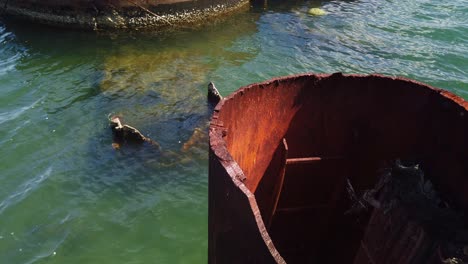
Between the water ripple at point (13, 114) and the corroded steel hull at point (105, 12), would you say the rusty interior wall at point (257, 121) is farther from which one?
the corroded steel hull at point (105, 12)

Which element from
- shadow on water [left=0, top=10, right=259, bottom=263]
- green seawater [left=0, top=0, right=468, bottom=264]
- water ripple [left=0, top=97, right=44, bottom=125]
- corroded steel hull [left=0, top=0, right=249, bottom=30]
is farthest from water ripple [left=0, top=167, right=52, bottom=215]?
corroded steel hull [left=0, top=0, right=249, bottom=30]

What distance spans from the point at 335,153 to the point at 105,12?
1172 centimetres

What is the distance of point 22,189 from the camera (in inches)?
310

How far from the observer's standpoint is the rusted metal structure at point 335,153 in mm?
4098

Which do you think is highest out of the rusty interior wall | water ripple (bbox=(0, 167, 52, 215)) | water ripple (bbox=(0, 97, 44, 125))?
the rusty interior wall

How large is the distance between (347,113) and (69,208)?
5.10 m

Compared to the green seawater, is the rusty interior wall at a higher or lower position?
higher

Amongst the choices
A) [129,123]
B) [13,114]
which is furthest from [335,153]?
[13,114]

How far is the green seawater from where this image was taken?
7.03m

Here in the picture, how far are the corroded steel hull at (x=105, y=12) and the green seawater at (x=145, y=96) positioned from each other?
0.43 m

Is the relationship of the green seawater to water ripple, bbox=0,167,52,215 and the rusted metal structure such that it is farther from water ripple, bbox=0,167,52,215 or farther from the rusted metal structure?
the rusted metal structure

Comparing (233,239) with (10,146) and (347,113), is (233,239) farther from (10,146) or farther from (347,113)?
(10,146)

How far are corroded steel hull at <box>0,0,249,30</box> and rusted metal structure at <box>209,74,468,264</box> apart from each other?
1146cm

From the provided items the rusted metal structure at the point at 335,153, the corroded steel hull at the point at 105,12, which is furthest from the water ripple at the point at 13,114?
the rusted metal structure at the point at 335,153
